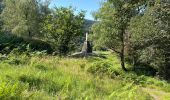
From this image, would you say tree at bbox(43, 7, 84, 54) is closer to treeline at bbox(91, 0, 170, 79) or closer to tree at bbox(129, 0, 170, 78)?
treeline at bbox(91, 0, 170, 79)

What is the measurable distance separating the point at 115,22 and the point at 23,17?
27000mm

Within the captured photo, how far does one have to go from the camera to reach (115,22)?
136 feet

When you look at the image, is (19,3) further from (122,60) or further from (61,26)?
(122,60)

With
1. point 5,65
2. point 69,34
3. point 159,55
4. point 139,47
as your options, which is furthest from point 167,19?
point 69,34

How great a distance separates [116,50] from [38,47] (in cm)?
970

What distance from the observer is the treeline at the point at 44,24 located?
47031mm

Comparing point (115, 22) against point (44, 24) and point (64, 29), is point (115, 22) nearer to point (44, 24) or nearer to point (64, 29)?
point (64, 29)

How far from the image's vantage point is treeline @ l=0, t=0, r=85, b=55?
47031mm

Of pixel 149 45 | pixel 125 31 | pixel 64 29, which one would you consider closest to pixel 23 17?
pixel 64 29

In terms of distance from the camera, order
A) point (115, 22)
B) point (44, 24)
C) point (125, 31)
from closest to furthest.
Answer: point (115, 22), point (125, 31), point (44, 24)

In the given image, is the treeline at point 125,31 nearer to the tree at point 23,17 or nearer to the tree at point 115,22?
the tree at point 115,22

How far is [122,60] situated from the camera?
138 ft

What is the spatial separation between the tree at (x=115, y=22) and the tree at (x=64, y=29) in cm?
569

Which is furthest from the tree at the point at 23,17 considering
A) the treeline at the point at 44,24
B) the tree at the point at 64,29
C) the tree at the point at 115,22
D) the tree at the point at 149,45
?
the tree at the point at 149,45
